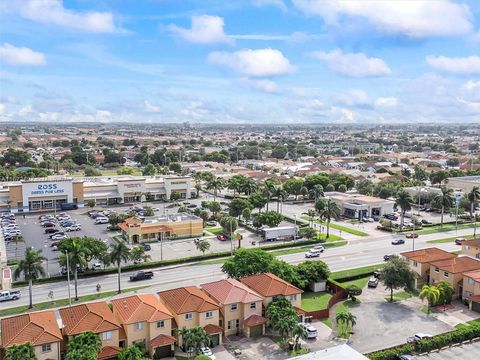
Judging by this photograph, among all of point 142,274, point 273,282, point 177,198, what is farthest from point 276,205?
point 273,282

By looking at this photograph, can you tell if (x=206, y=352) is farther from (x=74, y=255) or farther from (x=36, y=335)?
(x=74, y=255)

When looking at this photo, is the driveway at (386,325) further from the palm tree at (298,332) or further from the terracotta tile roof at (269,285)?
the terracotta tile roof at (269,285)

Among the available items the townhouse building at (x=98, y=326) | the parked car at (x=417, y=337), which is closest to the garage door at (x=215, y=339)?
the townhouse building at (x=98, y=326)

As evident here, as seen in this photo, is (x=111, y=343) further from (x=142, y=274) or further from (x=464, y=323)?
(x=464, y=323)

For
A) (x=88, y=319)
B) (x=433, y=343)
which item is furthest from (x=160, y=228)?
(x=433, y=343)

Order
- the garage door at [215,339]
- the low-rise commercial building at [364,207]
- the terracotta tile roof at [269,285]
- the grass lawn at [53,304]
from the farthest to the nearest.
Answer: the low-rise commercial building at [364,207] < the grass lawn at [53,304] < the terracotta tile roof at [269,285] < the garage door at [215,339]

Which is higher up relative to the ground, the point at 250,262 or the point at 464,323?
the point at 250,262
